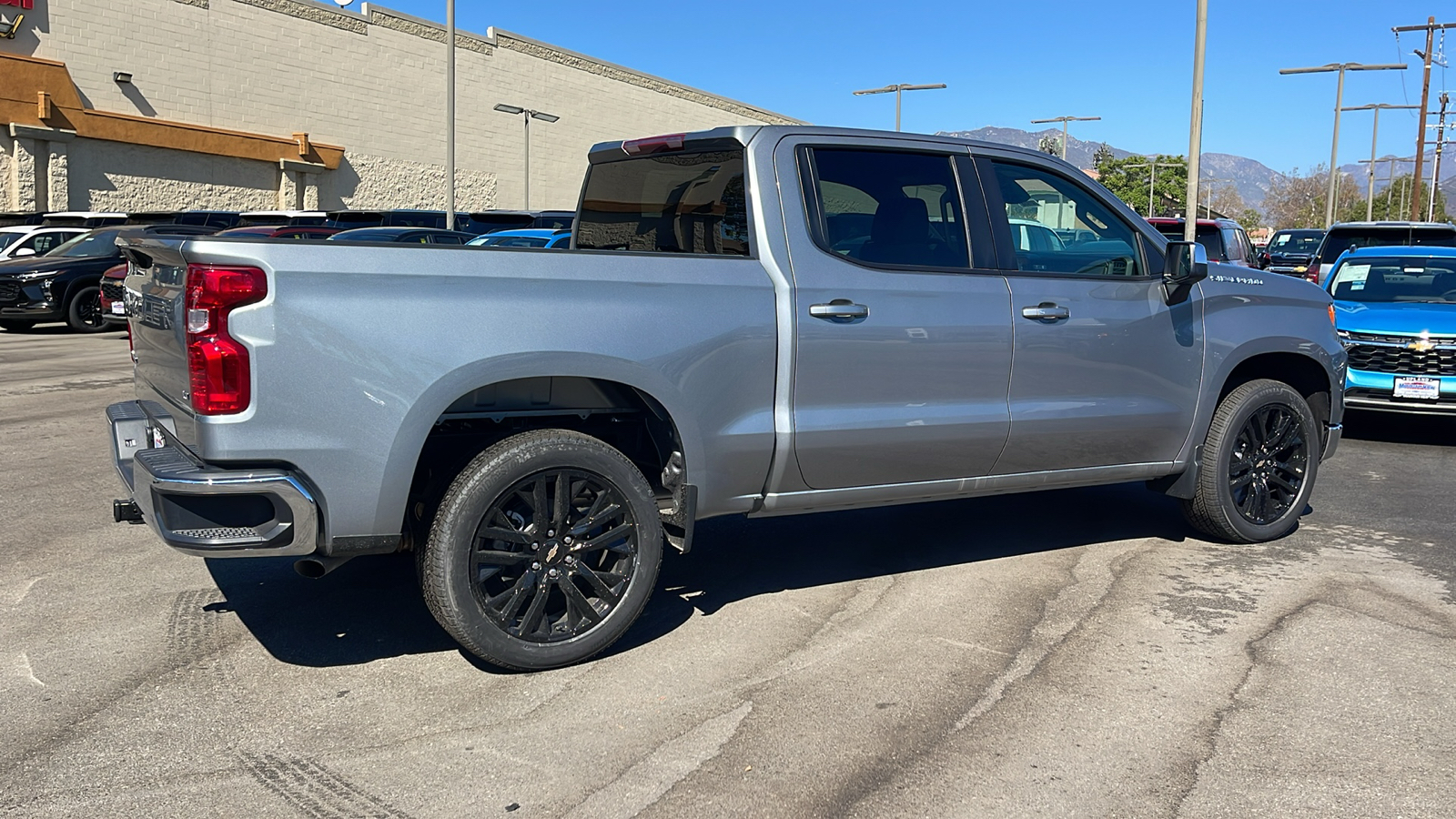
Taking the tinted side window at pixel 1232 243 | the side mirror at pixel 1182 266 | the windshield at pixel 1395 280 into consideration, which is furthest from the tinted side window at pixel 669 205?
the tinted side window at pixel 1232 243

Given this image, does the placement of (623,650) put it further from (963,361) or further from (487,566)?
(963,361)

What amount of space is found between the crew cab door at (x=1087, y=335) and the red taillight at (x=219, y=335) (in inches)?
125

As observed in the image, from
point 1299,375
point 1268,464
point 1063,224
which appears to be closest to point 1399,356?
point 1299,375

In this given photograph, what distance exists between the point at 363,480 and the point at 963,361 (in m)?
2.57

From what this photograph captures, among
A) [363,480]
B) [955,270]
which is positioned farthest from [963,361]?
[363,480]

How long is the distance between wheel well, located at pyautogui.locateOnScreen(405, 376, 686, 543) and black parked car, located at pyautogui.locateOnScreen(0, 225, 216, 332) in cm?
1695

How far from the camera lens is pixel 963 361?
5.25m

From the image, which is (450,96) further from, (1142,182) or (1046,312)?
(1142,182)

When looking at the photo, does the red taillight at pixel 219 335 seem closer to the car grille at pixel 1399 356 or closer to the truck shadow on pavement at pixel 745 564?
the truck shadow on pavement at pixel 745 564

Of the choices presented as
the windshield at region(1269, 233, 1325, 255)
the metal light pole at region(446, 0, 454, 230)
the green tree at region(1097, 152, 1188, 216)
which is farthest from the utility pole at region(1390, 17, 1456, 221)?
the green tree at region(1097, 152, 1188, 216)

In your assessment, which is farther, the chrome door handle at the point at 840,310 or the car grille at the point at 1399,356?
the car grille at the point at 1399,356

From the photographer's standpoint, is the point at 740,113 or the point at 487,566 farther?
the point at 740,113

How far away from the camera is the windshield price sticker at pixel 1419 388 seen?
9836 millimetres

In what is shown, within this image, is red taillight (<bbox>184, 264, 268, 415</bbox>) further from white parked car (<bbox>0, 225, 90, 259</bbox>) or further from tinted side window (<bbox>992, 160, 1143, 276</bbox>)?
white parked car (<bbox>0, 225, 90, 259</bbox>)
